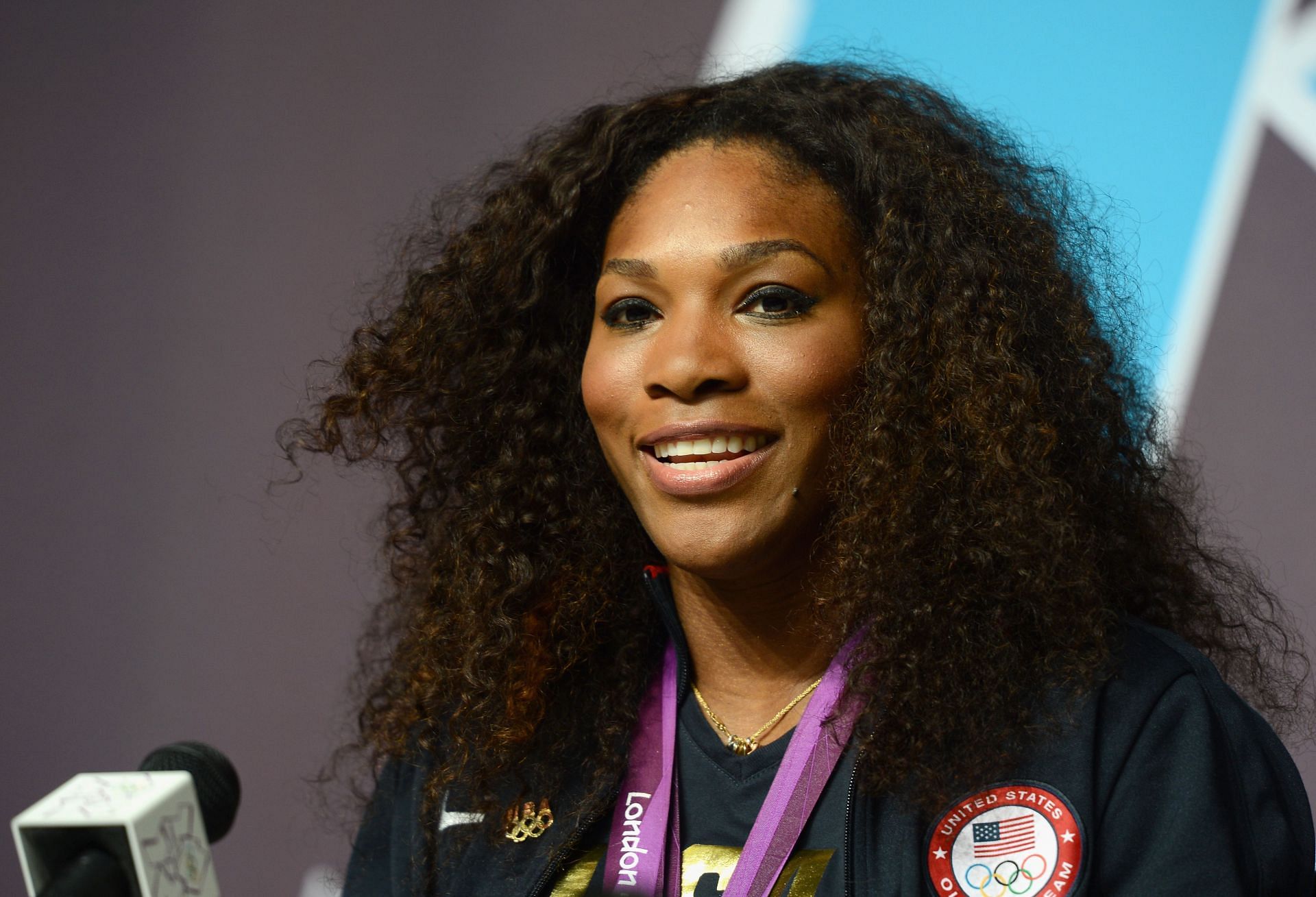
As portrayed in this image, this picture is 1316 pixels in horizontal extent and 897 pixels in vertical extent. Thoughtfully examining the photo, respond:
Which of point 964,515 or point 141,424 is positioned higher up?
point 964,515

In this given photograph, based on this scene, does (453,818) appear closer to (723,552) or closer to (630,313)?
(723,552)

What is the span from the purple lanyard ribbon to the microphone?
63cm

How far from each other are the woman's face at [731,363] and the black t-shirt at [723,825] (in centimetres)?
21

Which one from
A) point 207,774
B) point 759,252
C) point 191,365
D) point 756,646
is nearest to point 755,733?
point 756,646

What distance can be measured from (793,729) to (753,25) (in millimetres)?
1402

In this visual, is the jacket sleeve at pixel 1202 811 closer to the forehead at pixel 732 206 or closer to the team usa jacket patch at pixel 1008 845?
the team usa jacket patch at pixel 1008 845

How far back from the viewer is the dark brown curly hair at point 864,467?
1.49 meters

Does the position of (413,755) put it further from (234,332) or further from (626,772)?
(234,332)

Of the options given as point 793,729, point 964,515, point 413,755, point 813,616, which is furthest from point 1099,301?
point 413,755

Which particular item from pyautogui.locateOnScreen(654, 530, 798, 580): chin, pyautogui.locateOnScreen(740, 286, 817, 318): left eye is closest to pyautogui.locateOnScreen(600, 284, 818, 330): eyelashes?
pyautogui.locateOnScreen(740, 286, 817, 318): left eye

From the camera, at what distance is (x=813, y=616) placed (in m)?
1.62

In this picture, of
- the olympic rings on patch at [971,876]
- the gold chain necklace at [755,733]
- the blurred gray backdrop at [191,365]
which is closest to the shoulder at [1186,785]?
the olympic rings on patch at [971,876]

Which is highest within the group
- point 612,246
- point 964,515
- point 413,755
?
point 612,246

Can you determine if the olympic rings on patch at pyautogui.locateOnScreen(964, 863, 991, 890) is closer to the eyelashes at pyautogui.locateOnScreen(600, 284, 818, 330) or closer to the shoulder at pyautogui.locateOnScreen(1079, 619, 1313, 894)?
the shoulder at pyautogui.locateOnScreen(1079, 619, 1313, 894)
